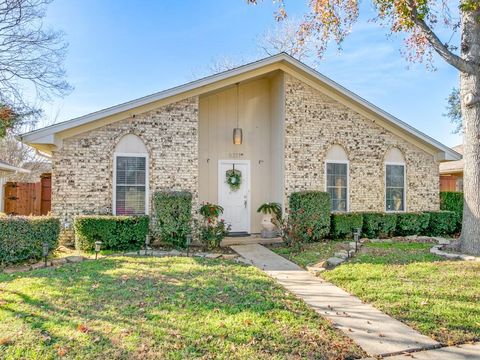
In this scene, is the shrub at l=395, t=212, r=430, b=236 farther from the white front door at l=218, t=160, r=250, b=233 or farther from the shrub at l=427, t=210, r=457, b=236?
the white front door at l=218, t=160, r=250, b=233

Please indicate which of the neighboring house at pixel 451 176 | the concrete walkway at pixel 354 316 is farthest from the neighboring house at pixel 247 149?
the concrete walkway at pixel 354 316

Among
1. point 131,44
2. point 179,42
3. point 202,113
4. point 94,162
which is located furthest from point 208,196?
point 179,42

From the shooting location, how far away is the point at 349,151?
11.8 meters

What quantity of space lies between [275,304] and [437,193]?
1055cm

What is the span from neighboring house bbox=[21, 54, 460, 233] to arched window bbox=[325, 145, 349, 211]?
0.03 metres

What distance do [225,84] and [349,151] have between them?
4655 mm

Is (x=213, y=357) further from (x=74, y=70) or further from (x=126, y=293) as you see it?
(x=74, y=70)

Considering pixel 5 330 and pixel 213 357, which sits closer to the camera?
pixel 213 357

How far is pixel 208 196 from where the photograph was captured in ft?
37.4

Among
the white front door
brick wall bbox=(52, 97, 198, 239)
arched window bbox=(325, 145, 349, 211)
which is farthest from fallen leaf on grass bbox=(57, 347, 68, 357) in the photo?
arched window bbox=(325, 145, 349, 211)

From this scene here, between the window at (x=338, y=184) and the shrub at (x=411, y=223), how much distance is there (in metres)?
1.86

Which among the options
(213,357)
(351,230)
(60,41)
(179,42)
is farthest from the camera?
(179,42)

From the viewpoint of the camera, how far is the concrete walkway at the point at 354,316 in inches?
147

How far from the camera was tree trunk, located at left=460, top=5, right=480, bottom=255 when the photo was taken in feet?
27.3
